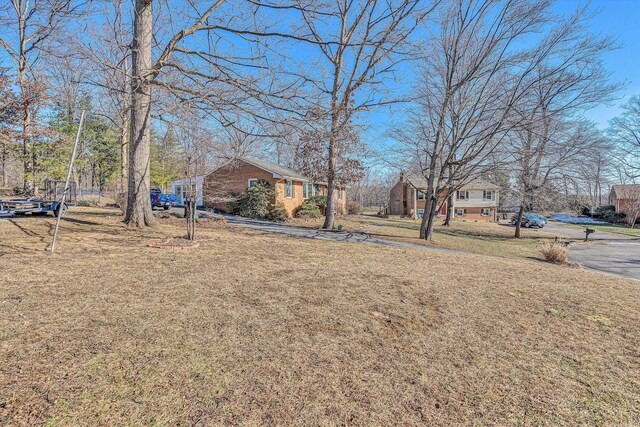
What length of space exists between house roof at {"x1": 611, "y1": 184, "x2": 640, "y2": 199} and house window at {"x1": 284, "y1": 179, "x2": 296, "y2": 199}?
38109mm

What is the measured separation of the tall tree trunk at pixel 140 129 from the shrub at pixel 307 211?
14070 mm

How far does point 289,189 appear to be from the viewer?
22297 mm

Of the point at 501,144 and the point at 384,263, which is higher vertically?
the point at 501,144

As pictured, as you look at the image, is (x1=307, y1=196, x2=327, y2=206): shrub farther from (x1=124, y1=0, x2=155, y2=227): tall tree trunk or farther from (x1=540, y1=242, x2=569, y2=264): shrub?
(x1=124, y1=0, x2=155, y2=227): tall tree trunk

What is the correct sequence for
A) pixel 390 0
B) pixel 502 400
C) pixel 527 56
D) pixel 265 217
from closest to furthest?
pixel 502 400, pixel 390 0, pixel 527 56, pixel 265 217

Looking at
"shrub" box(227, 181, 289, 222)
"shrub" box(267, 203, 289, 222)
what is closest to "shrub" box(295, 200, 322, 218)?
"shrub" box(227, 181, 289, 222)

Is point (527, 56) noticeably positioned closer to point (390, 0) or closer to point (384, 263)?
point (390, 0)

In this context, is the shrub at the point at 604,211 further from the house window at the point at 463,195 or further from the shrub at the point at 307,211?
the shrub at the point at 307,211

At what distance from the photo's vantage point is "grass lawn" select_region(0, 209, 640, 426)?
1.96 metres

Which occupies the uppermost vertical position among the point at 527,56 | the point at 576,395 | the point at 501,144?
the point at 527,56

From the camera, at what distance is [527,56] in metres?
10.7

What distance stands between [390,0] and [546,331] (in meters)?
9.71

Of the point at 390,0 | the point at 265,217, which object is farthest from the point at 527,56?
the point at 265,217

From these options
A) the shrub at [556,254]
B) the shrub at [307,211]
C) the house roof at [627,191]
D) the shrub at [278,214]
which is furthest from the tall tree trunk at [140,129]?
the house roof at [627,191]
